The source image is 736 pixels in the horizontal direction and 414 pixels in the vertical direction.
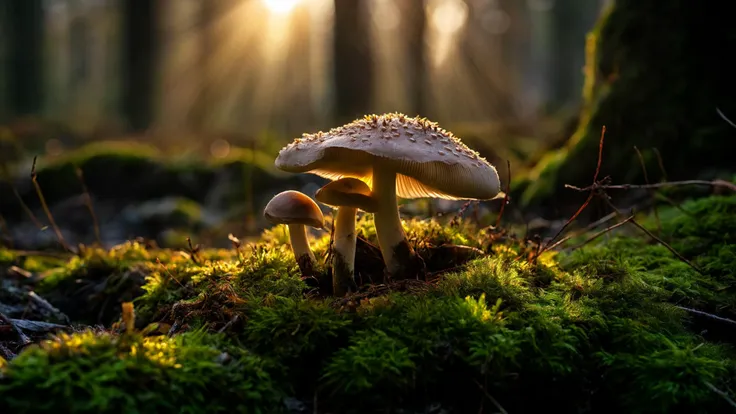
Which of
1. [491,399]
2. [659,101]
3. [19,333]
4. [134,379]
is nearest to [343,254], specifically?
[491,399]

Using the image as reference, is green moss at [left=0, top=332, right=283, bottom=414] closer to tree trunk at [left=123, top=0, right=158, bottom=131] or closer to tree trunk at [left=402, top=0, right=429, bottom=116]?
tree trunk at [left=123, top=0, right=158, bottom=131]

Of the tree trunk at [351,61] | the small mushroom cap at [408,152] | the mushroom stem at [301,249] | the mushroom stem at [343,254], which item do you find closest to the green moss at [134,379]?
the mushroom stem at [343,254]

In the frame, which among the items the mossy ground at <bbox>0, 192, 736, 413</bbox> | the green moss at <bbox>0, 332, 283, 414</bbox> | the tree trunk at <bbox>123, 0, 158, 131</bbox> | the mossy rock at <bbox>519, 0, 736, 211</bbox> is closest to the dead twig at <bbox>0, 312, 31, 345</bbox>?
the mossy ground at <bbox>0, 192, 736, 413</bbox>

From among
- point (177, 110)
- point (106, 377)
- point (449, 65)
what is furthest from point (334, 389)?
point (449, 65)

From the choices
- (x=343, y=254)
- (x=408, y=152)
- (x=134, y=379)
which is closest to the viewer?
(x=134, y=379)

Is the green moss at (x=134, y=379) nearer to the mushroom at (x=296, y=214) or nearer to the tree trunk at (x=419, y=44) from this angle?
the mushroom at (x=296, y=214)

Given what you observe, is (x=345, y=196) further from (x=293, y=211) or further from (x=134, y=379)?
(x=134, y=379)
